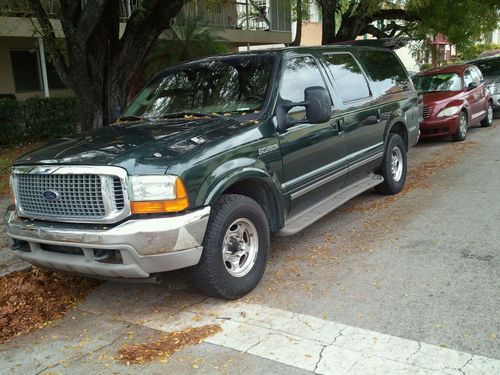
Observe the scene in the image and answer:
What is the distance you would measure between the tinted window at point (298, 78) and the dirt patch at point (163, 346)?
2223 millimetres

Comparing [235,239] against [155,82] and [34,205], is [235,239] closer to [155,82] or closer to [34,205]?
[34,205]

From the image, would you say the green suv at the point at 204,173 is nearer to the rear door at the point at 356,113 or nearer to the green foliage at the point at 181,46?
the rear door at the point at 356,113

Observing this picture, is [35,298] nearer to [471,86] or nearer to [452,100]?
[452,100]

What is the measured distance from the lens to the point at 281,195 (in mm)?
4816

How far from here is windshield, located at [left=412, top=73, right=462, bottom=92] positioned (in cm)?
1188

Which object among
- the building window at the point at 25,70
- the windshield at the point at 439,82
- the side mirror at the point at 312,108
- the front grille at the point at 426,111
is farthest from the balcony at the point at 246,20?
the side mirror at the point at 312,108

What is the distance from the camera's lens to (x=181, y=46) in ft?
47.7

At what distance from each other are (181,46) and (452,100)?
7.15m

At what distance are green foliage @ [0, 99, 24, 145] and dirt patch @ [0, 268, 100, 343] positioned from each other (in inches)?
318

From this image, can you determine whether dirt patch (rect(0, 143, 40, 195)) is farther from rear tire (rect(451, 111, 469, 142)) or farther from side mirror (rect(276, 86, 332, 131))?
rear tire (rect(451, 111, 469, 142))

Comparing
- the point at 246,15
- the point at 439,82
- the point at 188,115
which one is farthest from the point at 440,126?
the point at 246,15

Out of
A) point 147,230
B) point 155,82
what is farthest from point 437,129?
point 147,230

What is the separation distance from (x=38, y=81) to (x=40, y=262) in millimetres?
12943

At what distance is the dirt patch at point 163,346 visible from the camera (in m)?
3.62
